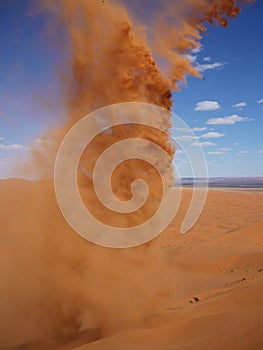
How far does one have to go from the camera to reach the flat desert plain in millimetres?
3707

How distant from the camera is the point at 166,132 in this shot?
5961 mm

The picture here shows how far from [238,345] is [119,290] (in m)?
2.73

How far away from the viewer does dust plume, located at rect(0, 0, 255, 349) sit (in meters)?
5.21

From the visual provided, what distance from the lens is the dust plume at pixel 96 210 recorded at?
5.21 meters

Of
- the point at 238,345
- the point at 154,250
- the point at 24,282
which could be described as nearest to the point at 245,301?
the point at 238,345

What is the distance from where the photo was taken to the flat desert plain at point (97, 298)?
3.71 meters

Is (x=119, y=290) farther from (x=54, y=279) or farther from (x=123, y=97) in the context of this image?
(x=123, y=97)

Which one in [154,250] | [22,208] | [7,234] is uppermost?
[22,208]

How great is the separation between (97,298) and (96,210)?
1.56 metres

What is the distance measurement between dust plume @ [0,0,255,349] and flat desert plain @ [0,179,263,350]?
0.02 metres

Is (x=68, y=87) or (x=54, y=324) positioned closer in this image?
(x=54, y=324)

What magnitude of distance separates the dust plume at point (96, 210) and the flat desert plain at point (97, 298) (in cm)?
2

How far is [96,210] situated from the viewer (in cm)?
592

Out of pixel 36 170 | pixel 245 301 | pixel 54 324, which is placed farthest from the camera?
pixel 36 170
